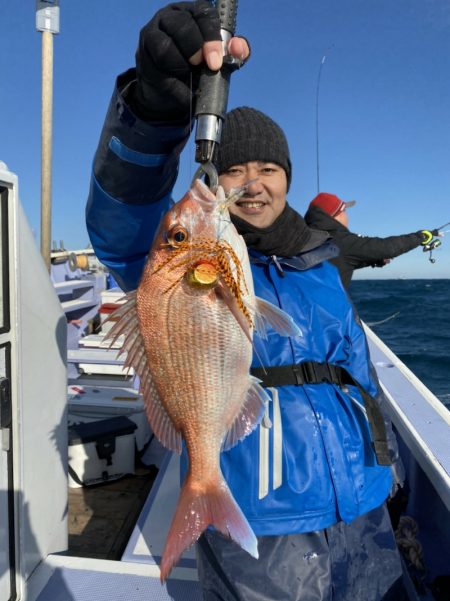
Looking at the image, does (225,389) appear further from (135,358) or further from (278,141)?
(278,141)

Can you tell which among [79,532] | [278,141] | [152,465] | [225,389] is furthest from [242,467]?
[152,465]

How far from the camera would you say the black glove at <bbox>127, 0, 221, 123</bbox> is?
48.8 inches

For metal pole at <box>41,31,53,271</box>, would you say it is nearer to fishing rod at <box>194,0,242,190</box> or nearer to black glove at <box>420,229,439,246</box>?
fishing rod at <box>194,0,242,190</box>

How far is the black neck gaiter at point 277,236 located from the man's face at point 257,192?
35mm

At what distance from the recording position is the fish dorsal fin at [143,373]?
→ 1.46 m

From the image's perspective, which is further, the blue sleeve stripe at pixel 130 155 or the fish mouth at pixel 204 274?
the blue sleeve stripe at pixel 130 155

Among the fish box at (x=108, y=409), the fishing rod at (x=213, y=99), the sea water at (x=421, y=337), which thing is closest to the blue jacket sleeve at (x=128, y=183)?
the fishing rod at (x=213, y=99)

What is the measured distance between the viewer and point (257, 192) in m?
1.87

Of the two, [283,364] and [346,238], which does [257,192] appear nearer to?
[283,364]

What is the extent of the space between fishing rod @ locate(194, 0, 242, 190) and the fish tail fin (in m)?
1.05

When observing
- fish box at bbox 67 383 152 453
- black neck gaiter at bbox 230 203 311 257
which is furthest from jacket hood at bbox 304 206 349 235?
fish box at bbox 67 383 152 453

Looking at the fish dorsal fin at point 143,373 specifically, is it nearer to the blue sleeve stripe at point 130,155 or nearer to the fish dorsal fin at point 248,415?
the fish dorsal fin at point 248,415

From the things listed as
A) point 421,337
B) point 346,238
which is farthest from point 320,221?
point 421,337

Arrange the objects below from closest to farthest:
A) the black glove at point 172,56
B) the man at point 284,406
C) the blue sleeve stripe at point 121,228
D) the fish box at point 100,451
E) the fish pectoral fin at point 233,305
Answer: the black glove at point 172,56
the fish pectoral fin at point 233,305
the man at point 284,406
the blue sleeve stripe at point 121,228
the fish box at point 100,451
